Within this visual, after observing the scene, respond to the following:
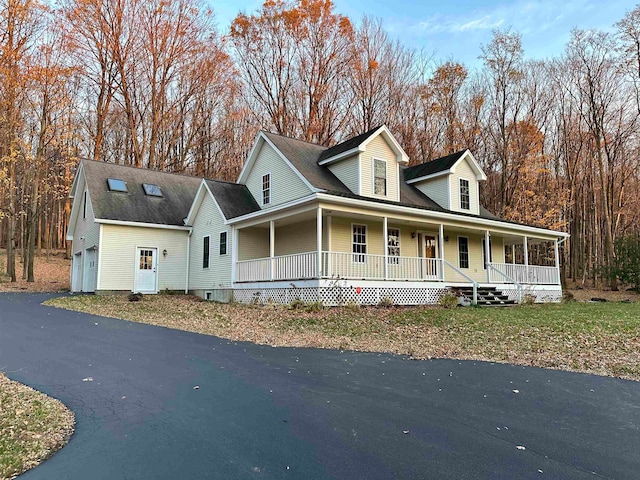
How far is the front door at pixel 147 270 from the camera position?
19.2 metres

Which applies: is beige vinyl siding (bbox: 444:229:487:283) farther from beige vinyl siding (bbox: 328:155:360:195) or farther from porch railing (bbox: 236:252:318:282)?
porch railing (bbox: 236:252:318:282)

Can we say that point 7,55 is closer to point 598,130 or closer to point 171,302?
point 171,302

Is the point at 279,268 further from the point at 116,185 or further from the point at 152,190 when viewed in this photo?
the point at 116,185

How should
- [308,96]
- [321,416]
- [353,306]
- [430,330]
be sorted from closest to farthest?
1. [321,416]
2. [430,330]
3. [353,306]
4. [308,96]

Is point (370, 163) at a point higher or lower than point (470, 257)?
higher

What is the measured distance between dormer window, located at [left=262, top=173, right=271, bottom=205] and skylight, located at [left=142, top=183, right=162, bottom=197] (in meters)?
5.75

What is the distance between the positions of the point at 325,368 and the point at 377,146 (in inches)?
480

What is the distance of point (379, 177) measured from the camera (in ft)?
56.9

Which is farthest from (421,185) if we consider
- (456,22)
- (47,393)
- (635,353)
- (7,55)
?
(7,55)

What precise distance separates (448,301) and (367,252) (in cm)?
348

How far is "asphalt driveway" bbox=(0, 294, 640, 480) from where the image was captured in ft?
10.9

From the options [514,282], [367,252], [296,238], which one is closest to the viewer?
[367,252]

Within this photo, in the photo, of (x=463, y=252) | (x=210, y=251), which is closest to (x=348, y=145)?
(x=210, y=251)

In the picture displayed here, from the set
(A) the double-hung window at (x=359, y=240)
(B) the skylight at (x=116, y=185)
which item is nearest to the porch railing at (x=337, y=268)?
(A) the double-hung window at (x=359, y=240)
